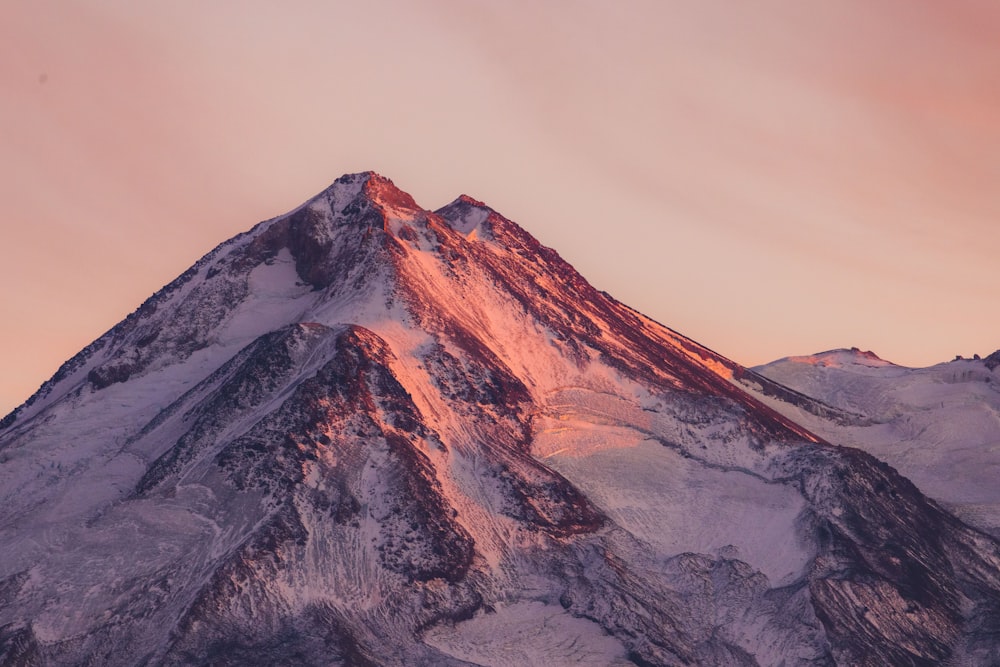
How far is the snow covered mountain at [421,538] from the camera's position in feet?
527

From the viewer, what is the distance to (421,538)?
561ft

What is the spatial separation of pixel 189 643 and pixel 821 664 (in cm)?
6095

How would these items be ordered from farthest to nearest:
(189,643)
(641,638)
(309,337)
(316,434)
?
(309,337), (316,434), (641,638), (189,643)

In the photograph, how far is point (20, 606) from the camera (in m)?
161

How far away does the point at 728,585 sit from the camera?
178 meters

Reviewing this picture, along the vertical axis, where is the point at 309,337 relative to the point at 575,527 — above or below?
above

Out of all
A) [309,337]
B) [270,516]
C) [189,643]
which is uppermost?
[309,337]

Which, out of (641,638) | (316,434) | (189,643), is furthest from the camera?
(316,434)

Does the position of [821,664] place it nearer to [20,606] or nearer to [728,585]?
[728,585]

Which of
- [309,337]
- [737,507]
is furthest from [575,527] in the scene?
[309,337]

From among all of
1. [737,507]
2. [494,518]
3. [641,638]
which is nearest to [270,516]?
[494,518]

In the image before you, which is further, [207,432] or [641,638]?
[207,432]

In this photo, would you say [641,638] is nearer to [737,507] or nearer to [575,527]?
[575,527]

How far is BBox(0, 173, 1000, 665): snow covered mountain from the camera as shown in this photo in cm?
16062
